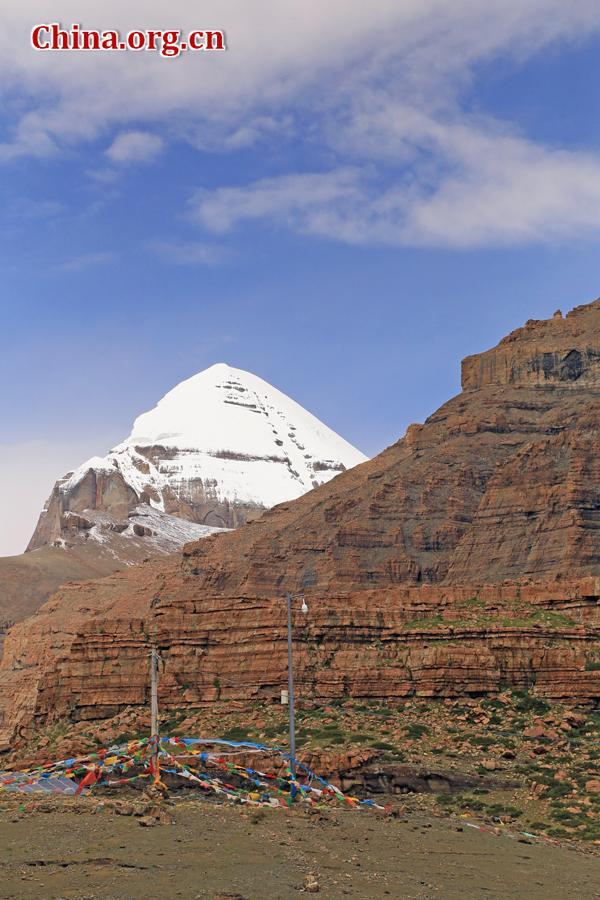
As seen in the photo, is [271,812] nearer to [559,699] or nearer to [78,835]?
[78,835]

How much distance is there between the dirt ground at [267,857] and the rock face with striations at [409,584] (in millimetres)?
17959

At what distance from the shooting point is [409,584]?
114000 millimetres

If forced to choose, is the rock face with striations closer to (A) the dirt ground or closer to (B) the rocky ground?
(B) the rocky ground

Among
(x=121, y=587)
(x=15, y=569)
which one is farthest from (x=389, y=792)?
(x=15, y=569)

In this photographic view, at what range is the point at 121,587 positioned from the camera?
510 ft

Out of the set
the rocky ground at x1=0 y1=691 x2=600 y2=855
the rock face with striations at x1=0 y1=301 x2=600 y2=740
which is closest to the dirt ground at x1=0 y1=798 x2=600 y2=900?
the rocky ground at x1=0 y1=691 x2=600 y2=855

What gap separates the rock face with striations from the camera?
64.3m

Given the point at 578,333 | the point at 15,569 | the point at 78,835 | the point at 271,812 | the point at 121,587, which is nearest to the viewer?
the point at 78,835

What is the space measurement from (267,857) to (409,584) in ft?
253

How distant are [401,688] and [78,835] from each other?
26.0m

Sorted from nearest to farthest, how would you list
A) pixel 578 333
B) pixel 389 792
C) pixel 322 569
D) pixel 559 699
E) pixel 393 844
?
pixel 393 844 < pixel 389 792 < pixel 559 699 < pixel 322 569 < pixel 578 333

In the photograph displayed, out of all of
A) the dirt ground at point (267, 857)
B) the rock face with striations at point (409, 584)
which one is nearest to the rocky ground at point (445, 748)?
the rock face with striations at point (409, 584)

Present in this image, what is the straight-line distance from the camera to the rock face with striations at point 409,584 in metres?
64.3

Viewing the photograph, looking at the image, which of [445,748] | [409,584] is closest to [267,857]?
[445,748]
